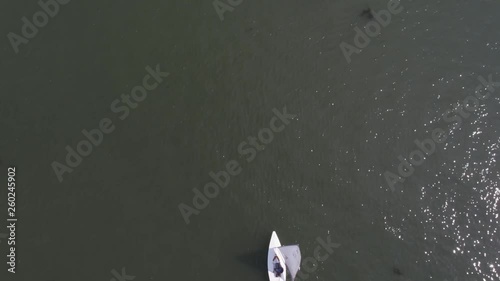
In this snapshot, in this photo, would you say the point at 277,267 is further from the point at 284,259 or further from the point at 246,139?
the point at 246,139

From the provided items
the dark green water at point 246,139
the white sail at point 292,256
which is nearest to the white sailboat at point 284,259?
the white sail at point 292,256

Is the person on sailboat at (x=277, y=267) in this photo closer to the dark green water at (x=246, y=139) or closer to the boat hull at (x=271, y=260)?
the boat hull at (x=271, y=260)

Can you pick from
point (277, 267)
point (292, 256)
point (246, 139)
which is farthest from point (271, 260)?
point (246, 139)

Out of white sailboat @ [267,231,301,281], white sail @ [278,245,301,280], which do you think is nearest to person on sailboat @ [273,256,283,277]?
white sailboat @ [267,231,301,281]

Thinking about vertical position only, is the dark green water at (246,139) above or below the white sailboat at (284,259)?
above

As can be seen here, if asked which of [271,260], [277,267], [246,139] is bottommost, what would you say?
[277,267]

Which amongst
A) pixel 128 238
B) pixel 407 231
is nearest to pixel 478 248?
pixel 407 231

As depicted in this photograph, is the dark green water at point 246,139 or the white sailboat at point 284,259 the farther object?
the dark green water at point 246,139

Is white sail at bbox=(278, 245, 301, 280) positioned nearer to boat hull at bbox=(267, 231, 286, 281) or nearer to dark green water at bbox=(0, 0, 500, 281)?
boat hull at bbox=(267, 231, 286, 281)
